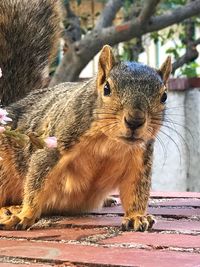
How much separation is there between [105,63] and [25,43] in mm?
968

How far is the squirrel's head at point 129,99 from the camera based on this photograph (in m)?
2.52

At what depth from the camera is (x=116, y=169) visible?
2.89 meters

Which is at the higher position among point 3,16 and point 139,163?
point 3,16

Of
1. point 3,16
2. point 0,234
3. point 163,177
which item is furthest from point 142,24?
point 0,234

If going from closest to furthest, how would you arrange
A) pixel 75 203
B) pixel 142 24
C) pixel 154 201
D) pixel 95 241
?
pixel 95 241, pixel 75 203, pixel 154 201, pixel 142 24

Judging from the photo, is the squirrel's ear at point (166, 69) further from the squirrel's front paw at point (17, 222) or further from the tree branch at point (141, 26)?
the tree branch at point (141, 26)

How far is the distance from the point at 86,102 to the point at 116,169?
26cm

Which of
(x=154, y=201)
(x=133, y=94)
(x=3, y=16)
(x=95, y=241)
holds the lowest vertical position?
(x=95, y=241)

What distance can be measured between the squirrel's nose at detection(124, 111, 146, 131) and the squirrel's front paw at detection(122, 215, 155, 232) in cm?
38

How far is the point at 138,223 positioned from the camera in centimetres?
272

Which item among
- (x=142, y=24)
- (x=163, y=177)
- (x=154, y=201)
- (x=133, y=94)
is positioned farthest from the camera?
(x=163, y=177)

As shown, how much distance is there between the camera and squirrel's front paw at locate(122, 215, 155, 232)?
2.71 m

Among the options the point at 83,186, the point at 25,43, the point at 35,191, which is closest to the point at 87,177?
the point at 83,186

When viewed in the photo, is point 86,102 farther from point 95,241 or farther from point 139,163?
point 95,241
